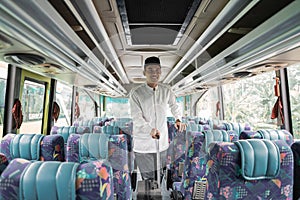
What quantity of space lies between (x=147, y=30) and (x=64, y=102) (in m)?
2.88

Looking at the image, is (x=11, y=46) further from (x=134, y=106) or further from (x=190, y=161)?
(x=190, y=161)

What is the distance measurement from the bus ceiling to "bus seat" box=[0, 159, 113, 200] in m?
0.81

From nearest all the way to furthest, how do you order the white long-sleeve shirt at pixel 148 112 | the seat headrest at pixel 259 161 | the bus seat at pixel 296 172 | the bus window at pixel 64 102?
the seat headrest at pixel 259 161, the bus seat at pixel 296 172, the white long-sleeve shirt at pixel 148 112, the bus window at pixel 64 102

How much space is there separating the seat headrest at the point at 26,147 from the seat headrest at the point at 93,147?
0.31m

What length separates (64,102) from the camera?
4621 mm

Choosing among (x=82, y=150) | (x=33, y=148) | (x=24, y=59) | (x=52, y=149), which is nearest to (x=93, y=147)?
(x=82, y=150)

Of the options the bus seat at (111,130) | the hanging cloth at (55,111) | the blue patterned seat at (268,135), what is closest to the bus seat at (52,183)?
the blue patterned seat at (268,135)

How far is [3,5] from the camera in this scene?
105 centimetres

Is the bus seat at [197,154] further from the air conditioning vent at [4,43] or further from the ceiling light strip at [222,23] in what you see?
the air conditioning vent at [4,43]

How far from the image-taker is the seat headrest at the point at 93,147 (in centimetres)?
175

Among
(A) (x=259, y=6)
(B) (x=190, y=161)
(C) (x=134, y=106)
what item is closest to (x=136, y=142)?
(C) (x=134, y=106)

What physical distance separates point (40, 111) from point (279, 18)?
3444mm

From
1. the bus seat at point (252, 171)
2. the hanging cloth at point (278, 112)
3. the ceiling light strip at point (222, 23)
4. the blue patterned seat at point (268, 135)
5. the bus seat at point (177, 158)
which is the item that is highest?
the ceiling light strip at point (222, 23)

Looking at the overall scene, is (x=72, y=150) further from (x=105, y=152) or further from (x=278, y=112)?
(x=278, y=112)
